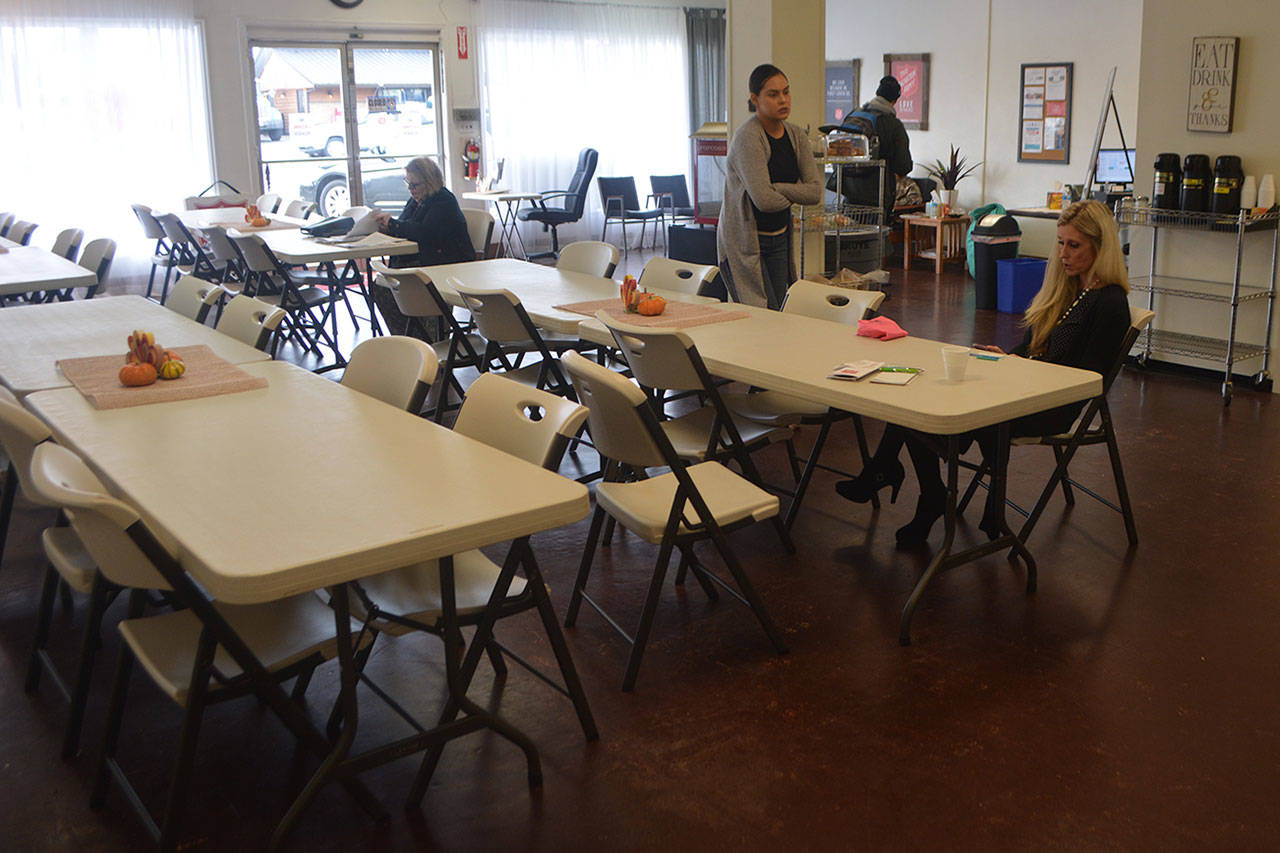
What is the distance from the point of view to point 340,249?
21.3ft

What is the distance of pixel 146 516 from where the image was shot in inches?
90.0

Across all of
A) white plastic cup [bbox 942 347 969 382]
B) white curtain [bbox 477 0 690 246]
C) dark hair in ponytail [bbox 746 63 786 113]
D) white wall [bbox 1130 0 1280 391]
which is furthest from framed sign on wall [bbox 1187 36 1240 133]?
white curtain [bbox 477 0 690 246]

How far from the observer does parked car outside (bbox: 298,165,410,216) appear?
1162 cm

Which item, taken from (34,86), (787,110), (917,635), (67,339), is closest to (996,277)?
(787,110)

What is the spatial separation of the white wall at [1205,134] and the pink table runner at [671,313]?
3.22 meters

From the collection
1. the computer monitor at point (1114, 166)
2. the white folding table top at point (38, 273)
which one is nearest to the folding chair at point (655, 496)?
the white folding table top at point (38, 273)

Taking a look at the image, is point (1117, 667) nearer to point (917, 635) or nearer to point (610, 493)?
point (917, 635)

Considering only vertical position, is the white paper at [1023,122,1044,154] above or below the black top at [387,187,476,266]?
above

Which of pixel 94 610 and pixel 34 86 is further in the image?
pixel 34 86

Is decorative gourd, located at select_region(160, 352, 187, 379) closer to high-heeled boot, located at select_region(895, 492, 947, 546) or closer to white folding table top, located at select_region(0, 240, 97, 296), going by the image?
high-heeled boot, located at select_region(895, 492, 947, 546)

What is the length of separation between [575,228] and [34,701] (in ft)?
33.9

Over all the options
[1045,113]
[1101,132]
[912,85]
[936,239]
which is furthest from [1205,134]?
[912,85]

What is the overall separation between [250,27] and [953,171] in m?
6.88

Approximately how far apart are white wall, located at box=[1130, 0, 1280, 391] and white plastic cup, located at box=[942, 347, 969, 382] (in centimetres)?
359
